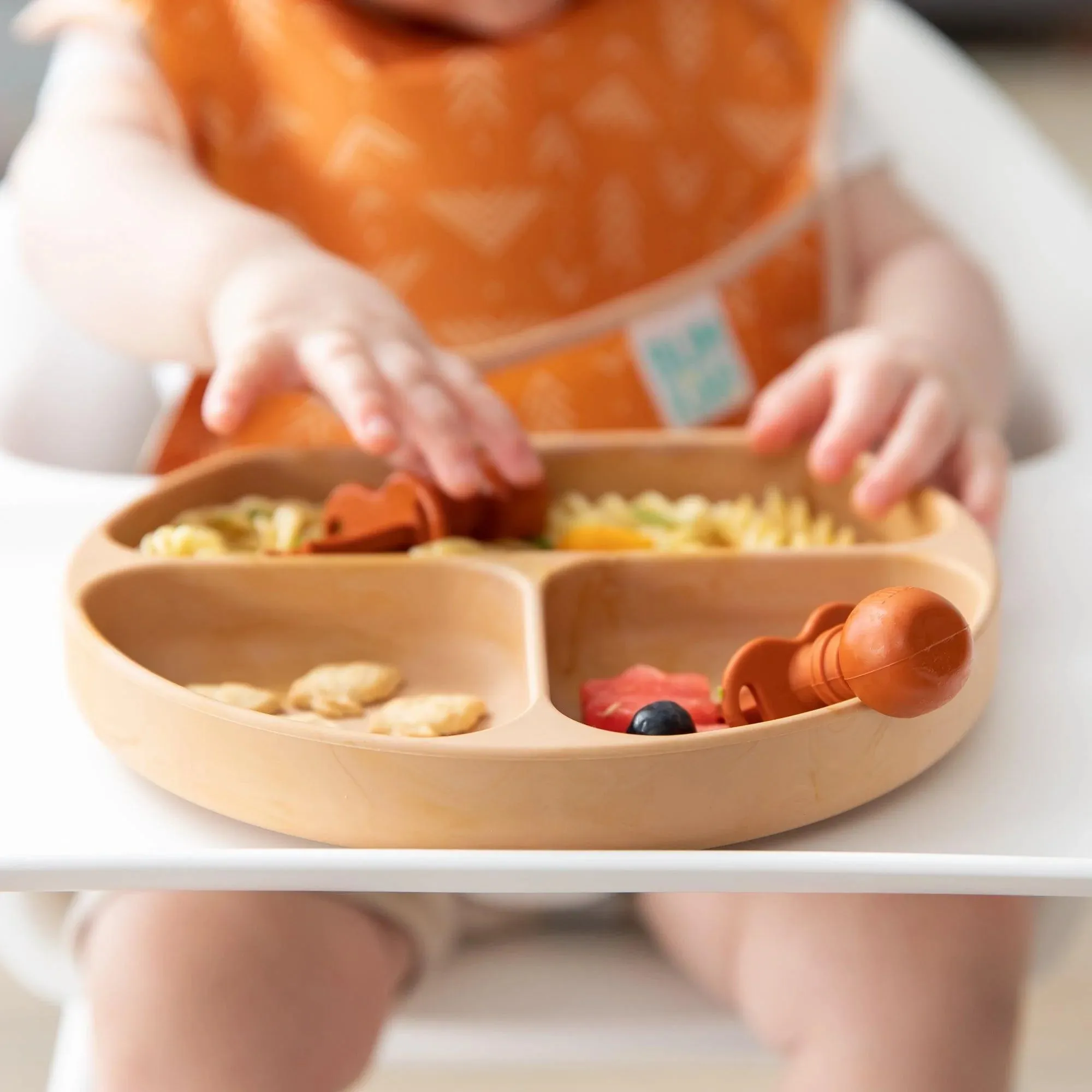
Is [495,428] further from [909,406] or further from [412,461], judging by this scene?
[909,406]

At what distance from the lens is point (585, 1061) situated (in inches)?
25.9

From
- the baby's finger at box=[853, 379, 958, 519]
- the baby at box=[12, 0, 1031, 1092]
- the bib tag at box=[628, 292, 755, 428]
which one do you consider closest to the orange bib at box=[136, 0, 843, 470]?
the bib tag at box=[628, 292, 755, 428]

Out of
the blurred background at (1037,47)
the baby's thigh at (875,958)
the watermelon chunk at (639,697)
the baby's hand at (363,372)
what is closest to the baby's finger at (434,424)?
the baby's hand at (363,372)

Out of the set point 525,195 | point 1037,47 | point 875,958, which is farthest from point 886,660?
point 1037,47

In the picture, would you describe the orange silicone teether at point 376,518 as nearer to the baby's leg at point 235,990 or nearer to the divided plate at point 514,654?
the divided plate at point 514,654

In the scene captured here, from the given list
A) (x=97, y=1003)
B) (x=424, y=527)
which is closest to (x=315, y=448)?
(x=424, y=527)

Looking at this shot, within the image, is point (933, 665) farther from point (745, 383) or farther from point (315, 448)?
point (745, 383)

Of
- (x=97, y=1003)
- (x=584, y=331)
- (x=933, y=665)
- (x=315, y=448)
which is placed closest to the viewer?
(x=933, y=665)

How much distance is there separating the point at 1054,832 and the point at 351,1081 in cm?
31

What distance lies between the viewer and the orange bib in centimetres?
89

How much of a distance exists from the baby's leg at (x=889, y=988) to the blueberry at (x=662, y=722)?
0.16 metres

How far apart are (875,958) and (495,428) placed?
0.26m

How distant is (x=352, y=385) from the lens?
595mm

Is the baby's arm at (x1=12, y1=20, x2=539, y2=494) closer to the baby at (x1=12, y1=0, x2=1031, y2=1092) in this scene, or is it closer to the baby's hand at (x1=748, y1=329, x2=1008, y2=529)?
the baby at (x1=12, y1=0, x2=1031, y2=1092)
